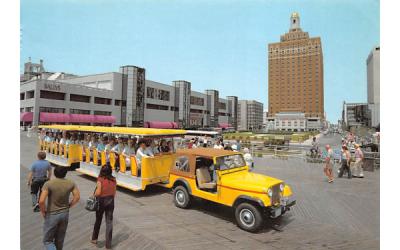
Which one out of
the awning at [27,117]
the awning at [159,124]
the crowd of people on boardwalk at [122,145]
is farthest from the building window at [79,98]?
the crowd of people on boardwalk at [122,145]

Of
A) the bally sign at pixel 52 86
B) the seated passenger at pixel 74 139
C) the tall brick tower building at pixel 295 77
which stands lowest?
the seated passenger at pixel 74 139

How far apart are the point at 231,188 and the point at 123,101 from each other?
54.9m

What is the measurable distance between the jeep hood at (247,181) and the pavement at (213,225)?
3.47ft

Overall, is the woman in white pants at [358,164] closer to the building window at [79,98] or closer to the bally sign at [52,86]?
the bally sign at [52,86]

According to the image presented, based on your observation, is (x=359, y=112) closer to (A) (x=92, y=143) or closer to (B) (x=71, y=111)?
(A) (x=92, y=143)

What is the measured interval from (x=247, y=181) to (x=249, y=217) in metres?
0.93

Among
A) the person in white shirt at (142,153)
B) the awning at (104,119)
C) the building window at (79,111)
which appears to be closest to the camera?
the person in white shirt at (142,153)

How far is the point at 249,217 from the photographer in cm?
610

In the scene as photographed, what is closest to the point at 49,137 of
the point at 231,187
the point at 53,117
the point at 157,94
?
the point at 231,187

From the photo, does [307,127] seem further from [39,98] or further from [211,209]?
[211,209]

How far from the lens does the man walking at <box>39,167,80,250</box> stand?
164 inches

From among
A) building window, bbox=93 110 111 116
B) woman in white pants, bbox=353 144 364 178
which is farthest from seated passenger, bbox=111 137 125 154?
building window, bbox=93 110 111 116

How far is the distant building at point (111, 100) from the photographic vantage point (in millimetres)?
41219

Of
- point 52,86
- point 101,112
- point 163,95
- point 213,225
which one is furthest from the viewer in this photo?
point 163,95
